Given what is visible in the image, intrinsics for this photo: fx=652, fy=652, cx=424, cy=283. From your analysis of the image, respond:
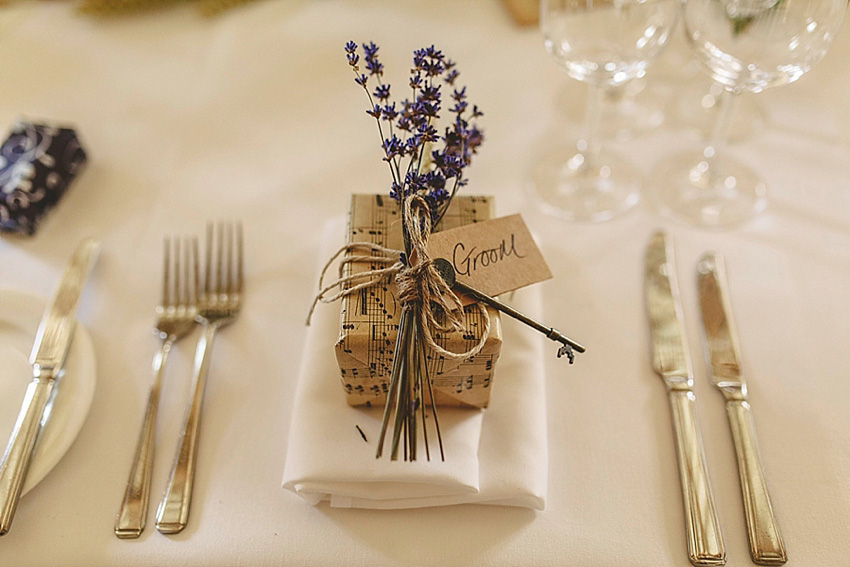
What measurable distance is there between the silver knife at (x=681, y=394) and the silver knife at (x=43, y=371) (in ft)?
2.20

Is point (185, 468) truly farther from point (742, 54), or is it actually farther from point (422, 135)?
point (742, 54)

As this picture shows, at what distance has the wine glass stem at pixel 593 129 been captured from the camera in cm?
91

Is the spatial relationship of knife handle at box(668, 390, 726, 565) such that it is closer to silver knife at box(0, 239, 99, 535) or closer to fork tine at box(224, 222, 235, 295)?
fork tine at box(224, 222, 235, 295)

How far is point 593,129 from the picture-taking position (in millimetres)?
940

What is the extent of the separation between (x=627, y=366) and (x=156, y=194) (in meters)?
0.71

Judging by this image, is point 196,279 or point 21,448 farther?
point 196,279

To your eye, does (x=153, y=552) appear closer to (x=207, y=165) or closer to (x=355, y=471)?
(x=355, y=471)

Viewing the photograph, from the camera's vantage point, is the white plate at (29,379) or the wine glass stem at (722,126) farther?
the wine glass stem at (722,126)

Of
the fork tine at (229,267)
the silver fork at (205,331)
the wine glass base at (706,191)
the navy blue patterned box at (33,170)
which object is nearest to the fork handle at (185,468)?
the silver fork at (205,331)

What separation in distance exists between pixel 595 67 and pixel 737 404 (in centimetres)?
46

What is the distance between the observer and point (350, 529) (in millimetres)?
660

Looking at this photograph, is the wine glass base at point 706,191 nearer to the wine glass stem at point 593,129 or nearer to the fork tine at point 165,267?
the wine glass stem at point 593,129

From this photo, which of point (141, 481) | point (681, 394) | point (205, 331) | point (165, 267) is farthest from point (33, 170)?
point (681, 394)

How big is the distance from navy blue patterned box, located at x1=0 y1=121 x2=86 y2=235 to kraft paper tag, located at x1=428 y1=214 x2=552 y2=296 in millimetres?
628
